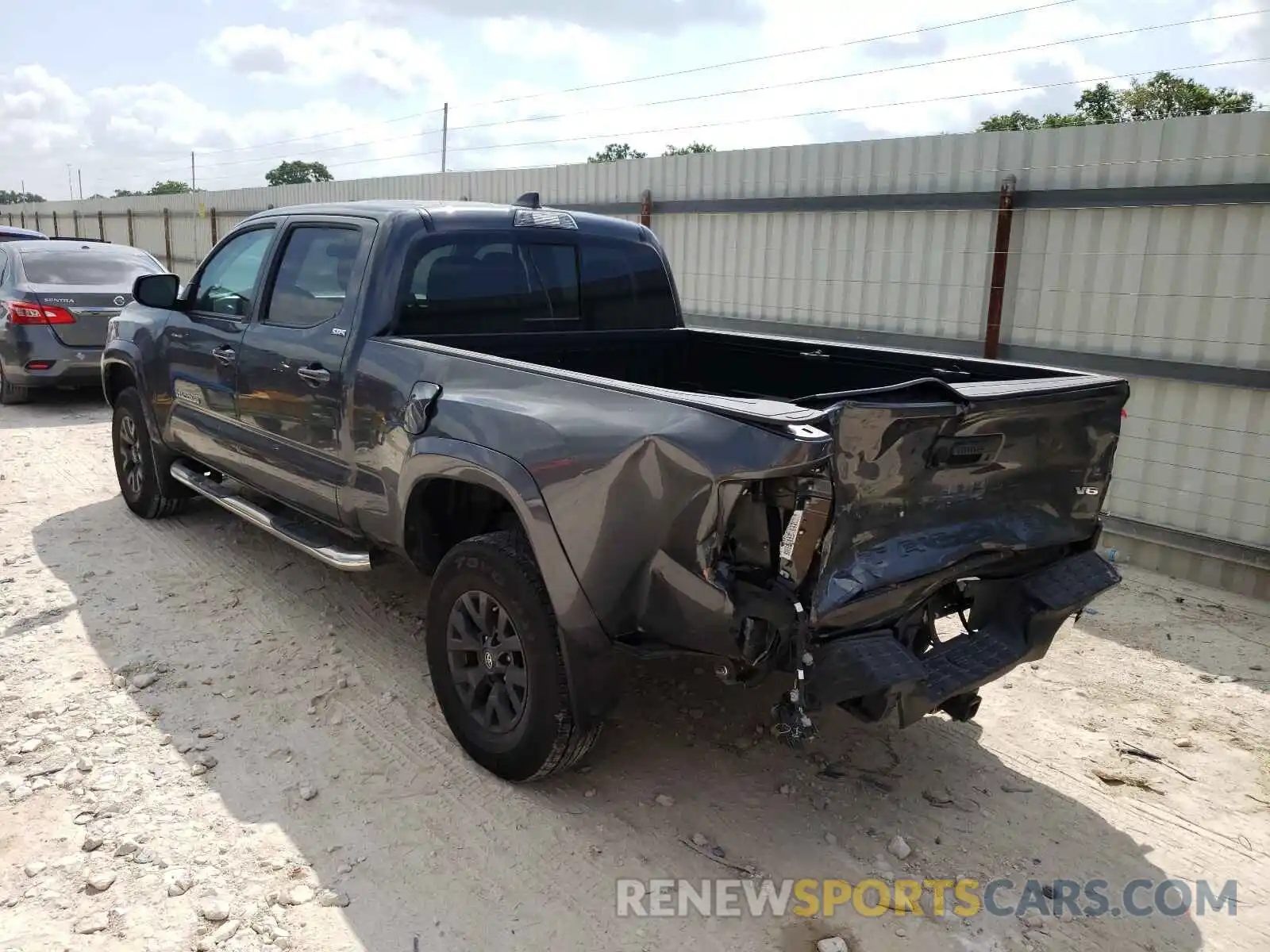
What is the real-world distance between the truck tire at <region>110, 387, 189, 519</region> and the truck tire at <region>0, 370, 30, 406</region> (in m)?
4.41

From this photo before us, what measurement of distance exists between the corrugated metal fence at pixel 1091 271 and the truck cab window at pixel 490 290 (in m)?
3.43

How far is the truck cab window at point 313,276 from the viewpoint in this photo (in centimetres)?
422

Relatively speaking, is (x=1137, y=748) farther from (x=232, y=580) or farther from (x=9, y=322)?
(x=9, y=322)

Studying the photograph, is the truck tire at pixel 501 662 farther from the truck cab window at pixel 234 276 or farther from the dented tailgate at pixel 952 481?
the truck cab window at pixel 234 276

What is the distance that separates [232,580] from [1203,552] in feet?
18.5

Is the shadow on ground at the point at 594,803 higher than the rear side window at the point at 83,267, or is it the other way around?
the rear side window at the point at 83,267

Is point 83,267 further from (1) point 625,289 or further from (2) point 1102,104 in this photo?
(2) point 1102,104

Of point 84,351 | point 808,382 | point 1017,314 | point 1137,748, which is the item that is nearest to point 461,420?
point 808,382

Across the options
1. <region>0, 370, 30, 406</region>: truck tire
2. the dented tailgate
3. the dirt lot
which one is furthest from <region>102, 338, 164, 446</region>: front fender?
<region>0, 370, 30, 406</region>: truck tire

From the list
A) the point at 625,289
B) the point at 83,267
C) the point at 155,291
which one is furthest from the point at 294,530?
the point at 83,267

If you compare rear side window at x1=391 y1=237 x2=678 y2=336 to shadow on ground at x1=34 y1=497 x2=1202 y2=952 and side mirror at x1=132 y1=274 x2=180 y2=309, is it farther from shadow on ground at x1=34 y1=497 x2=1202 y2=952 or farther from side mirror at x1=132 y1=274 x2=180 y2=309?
side mirror at x1=132 y1=274 x2=180 y2=309

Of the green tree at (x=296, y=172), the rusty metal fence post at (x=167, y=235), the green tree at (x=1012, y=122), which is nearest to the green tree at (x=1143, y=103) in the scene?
the green tree at (x=1012, y=122)

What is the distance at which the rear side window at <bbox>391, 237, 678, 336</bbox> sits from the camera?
413 centimetres

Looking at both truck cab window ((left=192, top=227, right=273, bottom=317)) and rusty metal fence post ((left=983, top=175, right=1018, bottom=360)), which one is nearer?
truck cab window ((left=192, top=227, right=273, bottom=317))
